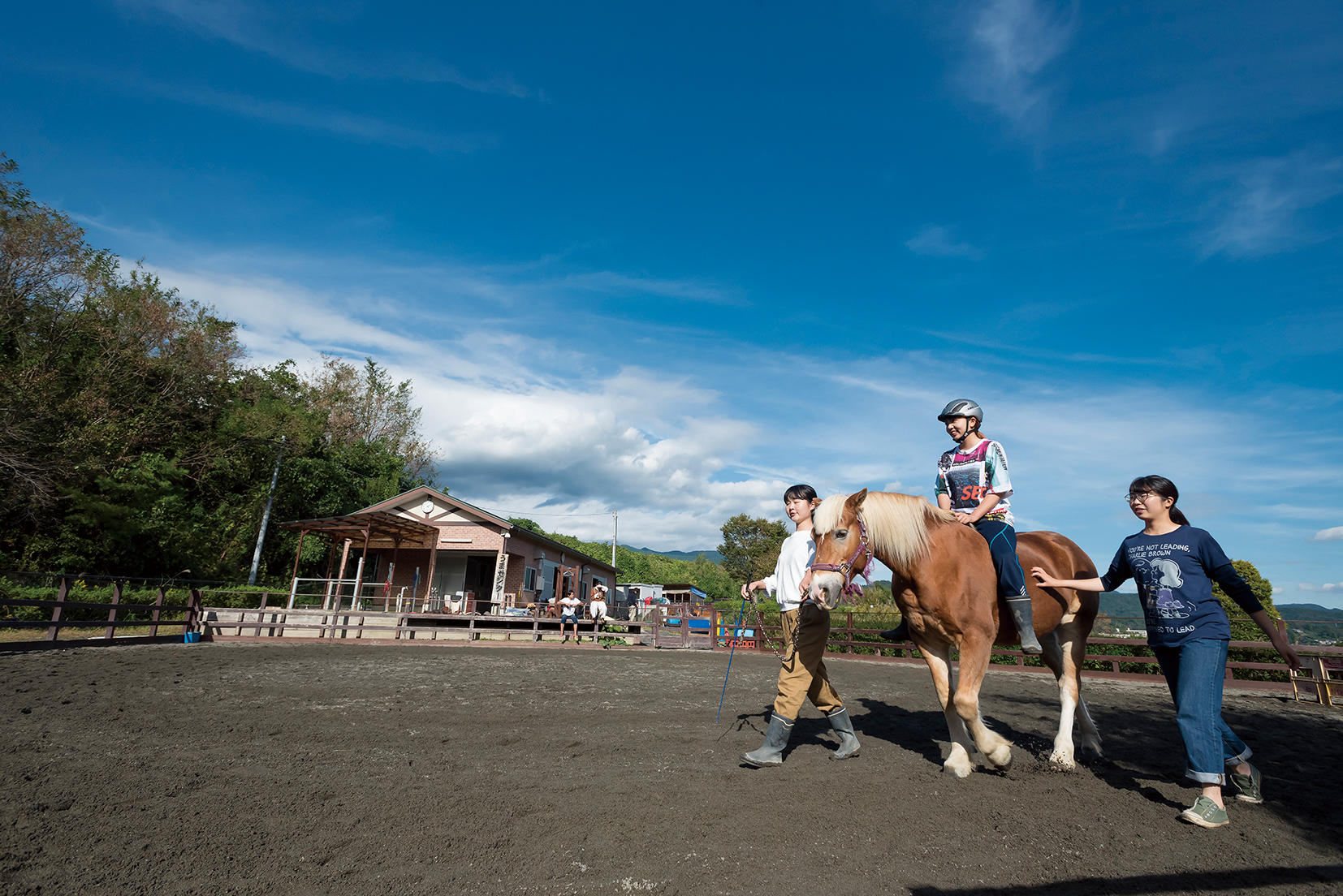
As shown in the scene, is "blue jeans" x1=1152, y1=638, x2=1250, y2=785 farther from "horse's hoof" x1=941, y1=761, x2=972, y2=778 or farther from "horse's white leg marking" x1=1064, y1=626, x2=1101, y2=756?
"horse's white leg marking" x1=1064, y1=626, x2=1101, y2=756

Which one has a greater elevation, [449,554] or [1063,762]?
[449,554]

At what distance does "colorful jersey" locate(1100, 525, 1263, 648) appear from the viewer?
141 inches

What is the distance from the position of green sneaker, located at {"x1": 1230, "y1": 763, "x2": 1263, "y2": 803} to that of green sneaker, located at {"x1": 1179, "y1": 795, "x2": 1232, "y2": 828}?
0.59 m

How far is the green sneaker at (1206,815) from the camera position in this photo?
10.9 feet

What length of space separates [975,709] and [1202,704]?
1.21m

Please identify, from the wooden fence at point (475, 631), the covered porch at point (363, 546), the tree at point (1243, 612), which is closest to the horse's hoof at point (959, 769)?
the wooden fence at point (475, 631)

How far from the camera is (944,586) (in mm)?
4332

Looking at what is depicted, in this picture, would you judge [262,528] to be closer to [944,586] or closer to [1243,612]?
[944,586]

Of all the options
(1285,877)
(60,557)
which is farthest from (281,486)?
(1285,877)

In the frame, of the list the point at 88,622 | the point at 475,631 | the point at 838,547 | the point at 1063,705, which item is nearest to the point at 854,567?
the point at 838,547

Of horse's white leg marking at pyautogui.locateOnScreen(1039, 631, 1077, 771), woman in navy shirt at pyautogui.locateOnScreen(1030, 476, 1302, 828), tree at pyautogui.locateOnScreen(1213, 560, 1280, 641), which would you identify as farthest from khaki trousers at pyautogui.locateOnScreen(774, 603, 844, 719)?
tree at pyautogui.locateOnScreen(1213, 560, 1280, 641)

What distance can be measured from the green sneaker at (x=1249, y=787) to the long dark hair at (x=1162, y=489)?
156 centimetres

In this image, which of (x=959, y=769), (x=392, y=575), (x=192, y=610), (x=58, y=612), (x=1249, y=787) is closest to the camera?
(x=1249, y=787)

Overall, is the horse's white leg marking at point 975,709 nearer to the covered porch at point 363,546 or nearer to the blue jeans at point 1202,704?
the blue jeans at point 1202,704
